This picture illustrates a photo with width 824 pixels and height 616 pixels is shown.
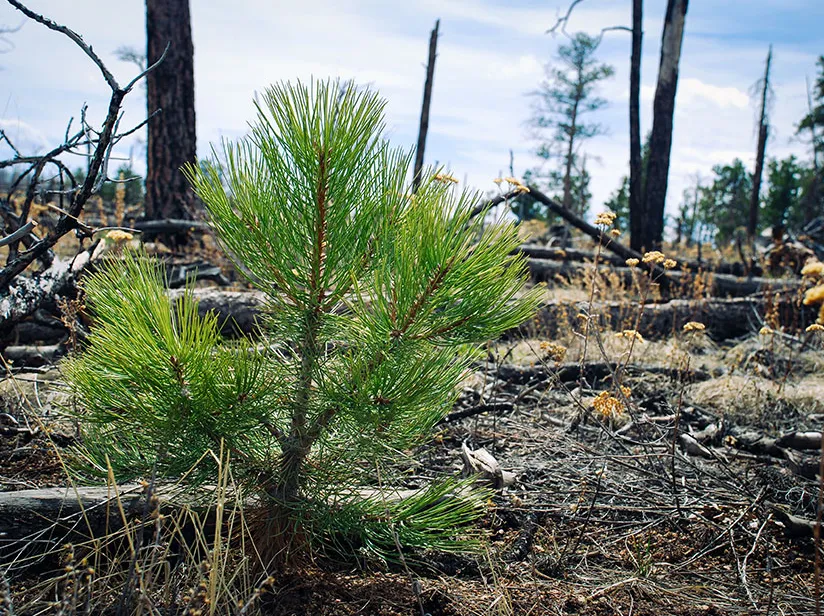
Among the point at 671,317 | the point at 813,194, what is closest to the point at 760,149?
the point at 813,194

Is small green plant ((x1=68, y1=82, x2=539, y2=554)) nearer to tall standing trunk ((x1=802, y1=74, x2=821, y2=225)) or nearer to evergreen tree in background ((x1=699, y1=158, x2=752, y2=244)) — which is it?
tall standing trunk ((x1=802, y1=74, x2=821, y2=225))

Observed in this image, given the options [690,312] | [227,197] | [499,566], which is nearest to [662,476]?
[499,566]

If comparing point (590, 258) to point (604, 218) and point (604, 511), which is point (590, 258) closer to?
point (604, 218)

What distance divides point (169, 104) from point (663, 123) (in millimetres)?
7584

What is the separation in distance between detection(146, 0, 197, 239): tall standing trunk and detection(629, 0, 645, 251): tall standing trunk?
7062mm

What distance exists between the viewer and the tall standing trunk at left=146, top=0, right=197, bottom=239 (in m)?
7.51

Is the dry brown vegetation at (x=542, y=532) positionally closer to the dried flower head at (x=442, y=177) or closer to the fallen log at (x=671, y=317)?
the dried flower head at (x=442, y=177)

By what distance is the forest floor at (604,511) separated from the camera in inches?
83.5

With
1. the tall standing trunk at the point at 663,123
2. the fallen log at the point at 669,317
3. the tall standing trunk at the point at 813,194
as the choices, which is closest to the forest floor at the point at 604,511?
the fallen log at the point at 669,317

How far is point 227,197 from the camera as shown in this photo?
1970mm

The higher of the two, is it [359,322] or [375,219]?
[375,219]

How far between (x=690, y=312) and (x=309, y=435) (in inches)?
227

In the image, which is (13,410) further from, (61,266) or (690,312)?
(690,312)

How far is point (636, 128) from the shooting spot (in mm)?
10672
